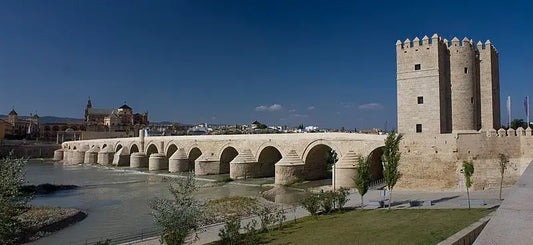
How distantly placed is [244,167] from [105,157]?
30174 millimetres

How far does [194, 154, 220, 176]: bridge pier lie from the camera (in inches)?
1297

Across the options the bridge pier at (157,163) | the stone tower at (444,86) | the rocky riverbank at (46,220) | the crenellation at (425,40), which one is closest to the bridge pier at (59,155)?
the bridge pier at (157,163)

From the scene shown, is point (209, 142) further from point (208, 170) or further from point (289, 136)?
point (289, 136)

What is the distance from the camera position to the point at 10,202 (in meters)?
7.48

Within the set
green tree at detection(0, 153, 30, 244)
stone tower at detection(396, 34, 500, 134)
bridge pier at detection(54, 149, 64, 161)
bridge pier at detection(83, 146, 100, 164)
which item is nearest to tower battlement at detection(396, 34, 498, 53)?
stone tower at detection(396, 34, 500, 134)

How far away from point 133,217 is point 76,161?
4793 centimetres

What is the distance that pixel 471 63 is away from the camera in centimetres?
1847

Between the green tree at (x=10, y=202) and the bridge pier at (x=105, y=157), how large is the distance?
45558 millimetres

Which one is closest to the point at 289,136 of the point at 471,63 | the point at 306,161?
the point at 306,161

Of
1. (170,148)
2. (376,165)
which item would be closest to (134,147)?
(170,148)

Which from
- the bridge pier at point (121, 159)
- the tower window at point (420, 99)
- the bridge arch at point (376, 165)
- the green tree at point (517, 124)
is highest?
the tower window at point (420, 99)

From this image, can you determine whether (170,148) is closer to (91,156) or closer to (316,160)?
(91,156)

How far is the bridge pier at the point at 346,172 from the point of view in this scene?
20.8 metres

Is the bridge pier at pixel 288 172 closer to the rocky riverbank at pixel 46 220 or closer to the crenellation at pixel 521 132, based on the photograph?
the rocky riverbank at pixel 46 220
